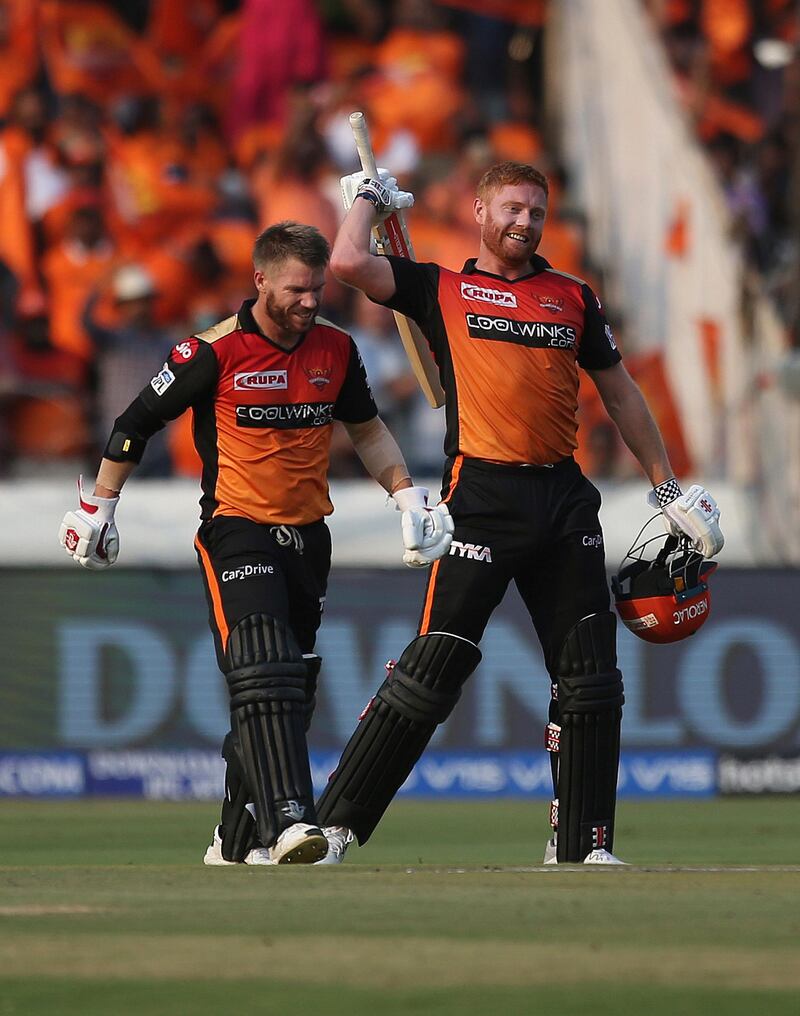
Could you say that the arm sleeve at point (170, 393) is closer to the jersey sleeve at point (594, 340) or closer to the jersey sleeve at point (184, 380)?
the jersey sleeve at point (184, 380)

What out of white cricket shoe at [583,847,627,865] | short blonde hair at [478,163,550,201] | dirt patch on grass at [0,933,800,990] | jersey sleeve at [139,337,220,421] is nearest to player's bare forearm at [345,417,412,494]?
jersey sleeve at [139,337,220,421]

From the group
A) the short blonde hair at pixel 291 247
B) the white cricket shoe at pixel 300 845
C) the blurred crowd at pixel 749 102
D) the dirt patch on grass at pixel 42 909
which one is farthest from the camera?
the blurred crowd at pixel 749 102

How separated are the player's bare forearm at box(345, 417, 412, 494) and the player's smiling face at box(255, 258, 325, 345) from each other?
1.64 feet

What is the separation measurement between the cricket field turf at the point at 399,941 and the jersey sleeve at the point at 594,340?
1.73 metres

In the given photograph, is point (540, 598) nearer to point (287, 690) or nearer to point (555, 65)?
point (287, 690)

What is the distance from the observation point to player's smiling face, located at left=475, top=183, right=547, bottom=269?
6656 mm

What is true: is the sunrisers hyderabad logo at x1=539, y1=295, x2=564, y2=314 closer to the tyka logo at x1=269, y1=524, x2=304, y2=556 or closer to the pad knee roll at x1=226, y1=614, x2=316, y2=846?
the tyka logo at x1=269, y1=524, x2=304, y2=556

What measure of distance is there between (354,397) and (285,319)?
0.44 meters

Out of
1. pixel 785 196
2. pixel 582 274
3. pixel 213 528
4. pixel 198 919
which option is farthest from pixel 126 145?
pixel 198 919

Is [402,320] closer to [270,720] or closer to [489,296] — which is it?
[489,296]

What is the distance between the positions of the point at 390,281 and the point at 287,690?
1376mm

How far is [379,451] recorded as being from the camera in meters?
7.27

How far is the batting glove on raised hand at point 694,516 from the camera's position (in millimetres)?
6836

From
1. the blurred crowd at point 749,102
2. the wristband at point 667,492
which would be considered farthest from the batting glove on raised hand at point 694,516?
the blurred crowd at point 749,102
